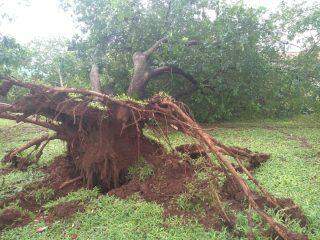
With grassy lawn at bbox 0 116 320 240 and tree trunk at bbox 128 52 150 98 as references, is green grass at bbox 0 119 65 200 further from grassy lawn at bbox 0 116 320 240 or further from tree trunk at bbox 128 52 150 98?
tree trunk at bbox 128 52 150 98

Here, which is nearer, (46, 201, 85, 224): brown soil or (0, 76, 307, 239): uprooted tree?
(46, 201, 85, 224): brown soil

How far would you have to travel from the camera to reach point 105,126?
16.5 feet

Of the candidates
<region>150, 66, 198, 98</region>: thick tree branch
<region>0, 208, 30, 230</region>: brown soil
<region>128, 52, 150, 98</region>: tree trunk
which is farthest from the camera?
<region>150, 66, 198, 98</region>: thick tree branch

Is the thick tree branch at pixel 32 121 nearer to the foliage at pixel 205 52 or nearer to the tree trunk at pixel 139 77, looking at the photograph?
the tree trunk at pixel 139 77

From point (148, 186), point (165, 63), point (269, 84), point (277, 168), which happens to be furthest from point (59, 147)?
point (269, 84)

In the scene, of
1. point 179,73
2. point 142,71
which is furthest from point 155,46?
point 179,73

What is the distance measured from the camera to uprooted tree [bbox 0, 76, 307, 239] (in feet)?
14.6

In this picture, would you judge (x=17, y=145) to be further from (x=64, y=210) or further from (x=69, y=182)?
(x=64, y=210)

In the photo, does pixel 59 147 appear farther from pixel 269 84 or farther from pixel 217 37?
pixel 269 84

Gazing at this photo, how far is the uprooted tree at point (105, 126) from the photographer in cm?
446

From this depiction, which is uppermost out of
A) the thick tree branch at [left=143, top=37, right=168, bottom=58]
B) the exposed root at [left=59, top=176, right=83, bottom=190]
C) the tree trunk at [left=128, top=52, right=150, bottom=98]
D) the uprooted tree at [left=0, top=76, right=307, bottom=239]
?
the thick tree branch at [left=143, top=37, right=168, bottom=58]

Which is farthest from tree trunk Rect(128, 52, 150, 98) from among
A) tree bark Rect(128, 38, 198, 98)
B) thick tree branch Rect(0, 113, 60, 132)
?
thick tree branch Rect(0, 113, 60, 132)

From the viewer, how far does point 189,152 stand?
5.55 meters

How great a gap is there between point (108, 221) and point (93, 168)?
1.21 metres
